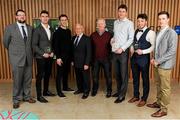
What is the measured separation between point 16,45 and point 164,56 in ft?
8.45

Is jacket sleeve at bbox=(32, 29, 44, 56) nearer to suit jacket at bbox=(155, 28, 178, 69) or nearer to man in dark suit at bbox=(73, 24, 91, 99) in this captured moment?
man in dark suit at bbox=(73, 24, 91, 99)

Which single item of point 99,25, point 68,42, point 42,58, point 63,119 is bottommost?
point 63,119

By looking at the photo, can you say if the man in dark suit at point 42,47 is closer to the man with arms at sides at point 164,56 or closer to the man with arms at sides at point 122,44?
the man with arms at sides at point 122,44

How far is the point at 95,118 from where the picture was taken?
4.02 m

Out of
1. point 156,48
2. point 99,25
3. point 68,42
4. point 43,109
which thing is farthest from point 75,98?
point 156,48

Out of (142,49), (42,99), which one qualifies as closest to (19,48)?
(42,99)

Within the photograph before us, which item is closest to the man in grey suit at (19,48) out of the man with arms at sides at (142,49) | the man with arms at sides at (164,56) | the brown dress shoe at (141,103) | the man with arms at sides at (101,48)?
Answer: the man with arms at sides at (101,48)

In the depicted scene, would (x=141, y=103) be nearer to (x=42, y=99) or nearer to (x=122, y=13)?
(x=122, y=13)

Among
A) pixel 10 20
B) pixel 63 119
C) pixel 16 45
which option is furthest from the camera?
pixel 10 20

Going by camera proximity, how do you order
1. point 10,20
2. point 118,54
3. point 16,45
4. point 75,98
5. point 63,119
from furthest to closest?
point 10,20 < point 75,98 < point 118,54 < point 16,45 < point 63,119

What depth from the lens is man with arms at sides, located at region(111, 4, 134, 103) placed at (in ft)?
14.7

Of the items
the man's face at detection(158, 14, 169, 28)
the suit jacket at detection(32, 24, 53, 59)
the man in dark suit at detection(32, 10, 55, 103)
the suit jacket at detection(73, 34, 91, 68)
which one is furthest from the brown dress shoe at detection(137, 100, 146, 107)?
the suit jacket at detection(32, 24, 53, 59)

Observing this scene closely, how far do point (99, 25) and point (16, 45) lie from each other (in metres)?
1.61

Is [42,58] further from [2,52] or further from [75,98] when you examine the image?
[2,52]
